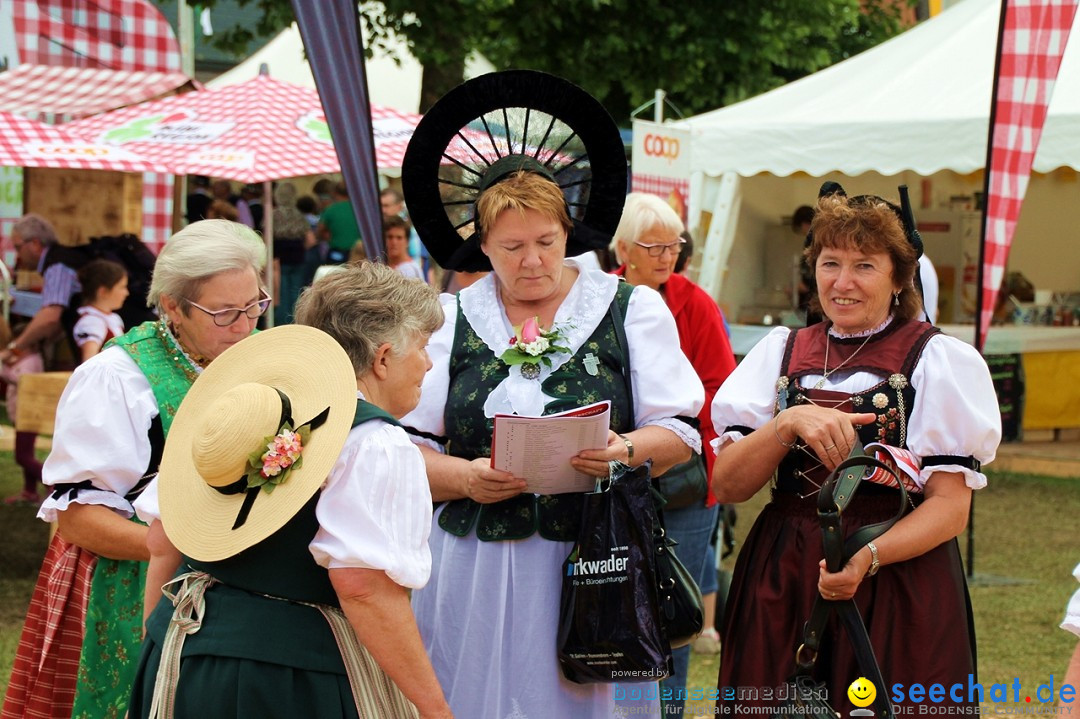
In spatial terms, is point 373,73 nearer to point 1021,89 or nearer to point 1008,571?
point 1008,571

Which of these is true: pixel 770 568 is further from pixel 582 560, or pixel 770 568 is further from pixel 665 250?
pixel 665 250

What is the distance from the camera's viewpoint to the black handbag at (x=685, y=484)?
13.4ft

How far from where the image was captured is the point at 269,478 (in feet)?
7.33

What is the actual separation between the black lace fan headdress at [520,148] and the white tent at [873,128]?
6.21 metres

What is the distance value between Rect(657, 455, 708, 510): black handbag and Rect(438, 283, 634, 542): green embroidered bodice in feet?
3.50

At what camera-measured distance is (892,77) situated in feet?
33.3

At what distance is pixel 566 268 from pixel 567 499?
Answer: 620mm

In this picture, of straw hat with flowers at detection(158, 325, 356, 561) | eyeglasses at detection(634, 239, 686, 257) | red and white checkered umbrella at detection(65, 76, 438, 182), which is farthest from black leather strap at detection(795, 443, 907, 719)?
red and white checkered umbrella at detection(65, 76, 438, 182)

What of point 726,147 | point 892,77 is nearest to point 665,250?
point 726,147

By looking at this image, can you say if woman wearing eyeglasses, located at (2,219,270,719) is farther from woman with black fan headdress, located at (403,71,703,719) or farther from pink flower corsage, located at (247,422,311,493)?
pink flower corsage, located at (247,422,311,493)

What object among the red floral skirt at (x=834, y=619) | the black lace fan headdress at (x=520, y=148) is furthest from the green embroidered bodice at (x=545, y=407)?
the red floral skirt at (x=834, y=619)

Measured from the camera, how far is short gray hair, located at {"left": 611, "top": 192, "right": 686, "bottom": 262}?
14.9 feet

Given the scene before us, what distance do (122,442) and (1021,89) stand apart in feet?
14.1

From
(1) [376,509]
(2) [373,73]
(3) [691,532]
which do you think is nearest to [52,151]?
(3) [691,532]
